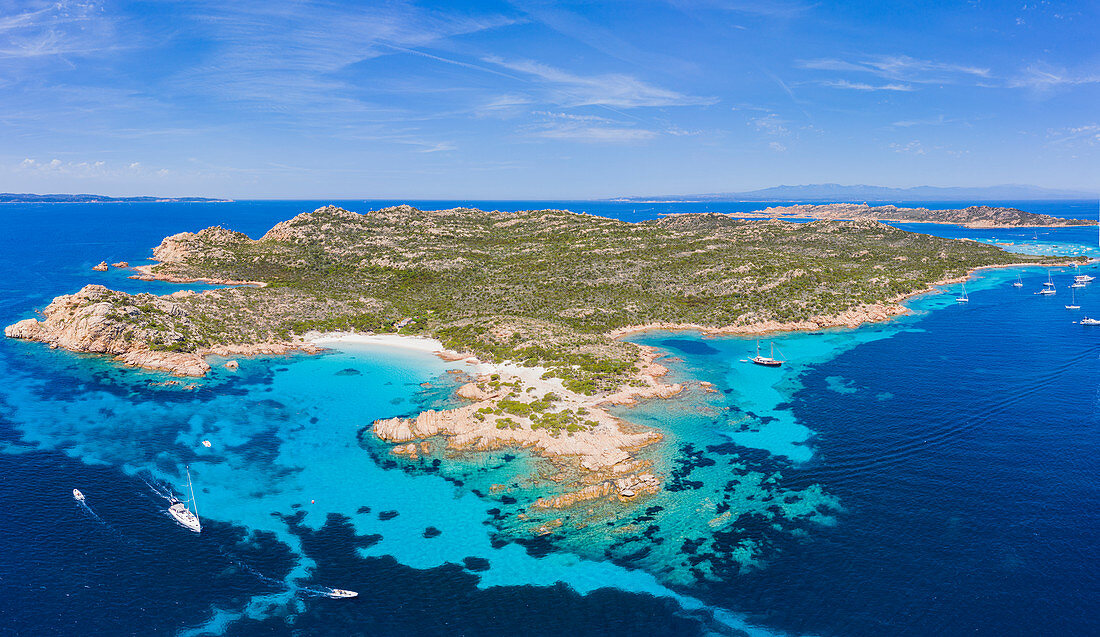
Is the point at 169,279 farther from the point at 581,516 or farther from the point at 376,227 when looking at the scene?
the point at 581,516

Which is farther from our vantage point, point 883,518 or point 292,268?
point 292,268

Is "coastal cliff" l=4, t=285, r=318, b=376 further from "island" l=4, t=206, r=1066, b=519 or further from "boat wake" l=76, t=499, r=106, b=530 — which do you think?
"boat wake" l=76, t=499, r=106, b=530

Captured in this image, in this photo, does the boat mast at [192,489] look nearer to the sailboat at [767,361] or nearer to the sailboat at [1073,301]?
the sailboat at [767,361]

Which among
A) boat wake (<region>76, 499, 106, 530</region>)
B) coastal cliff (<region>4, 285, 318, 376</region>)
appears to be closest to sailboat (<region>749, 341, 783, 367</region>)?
coastal cliff (<region>4, 285, 318, 376</region>)

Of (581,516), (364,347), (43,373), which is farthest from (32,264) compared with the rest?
(581,516)

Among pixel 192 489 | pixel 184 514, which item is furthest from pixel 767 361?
pixel 184 514

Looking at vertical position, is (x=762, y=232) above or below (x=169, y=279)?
above

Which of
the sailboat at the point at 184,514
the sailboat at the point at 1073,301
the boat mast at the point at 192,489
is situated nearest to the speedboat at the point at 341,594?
the sailboat at the point at 184,514
